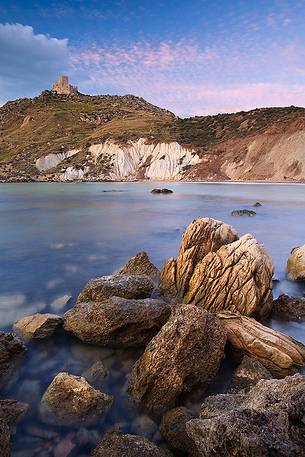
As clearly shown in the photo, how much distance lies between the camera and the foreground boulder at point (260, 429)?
138 inches

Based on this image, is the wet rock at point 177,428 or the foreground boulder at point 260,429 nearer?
the foreground boulder at point 260,429

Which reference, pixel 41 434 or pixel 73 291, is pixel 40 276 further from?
pixel 41 434

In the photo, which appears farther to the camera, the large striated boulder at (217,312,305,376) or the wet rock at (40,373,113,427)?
the large striated boulder at (217,312,305,376)

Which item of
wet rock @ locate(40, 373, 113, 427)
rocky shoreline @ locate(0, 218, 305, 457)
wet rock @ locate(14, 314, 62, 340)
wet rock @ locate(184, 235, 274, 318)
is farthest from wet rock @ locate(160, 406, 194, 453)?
wet rock @ locate(184, 235, 274, 318)

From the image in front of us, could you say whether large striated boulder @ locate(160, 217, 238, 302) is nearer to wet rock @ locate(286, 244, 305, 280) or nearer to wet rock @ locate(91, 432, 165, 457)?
wet rock @ locate(286, 244, 305, 280)

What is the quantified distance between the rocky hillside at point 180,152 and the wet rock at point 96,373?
8241 centimetres

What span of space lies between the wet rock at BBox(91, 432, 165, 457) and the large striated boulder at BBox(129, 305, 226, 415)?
3.61 ft

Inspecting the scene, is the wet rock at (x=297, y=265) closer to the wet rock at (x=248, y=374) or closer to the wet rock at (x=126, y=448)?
the wet rock at (x=248, y=374)

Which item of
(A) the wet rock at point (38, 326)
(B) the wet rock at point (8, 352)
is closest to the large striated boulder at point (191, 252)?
(A) the wet rock at point (38, 326)

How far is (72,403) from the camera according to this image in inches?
225

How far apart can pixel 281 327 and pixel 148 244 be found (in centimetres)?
1046

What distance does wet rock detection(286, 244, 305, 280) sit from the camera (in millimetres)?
12070

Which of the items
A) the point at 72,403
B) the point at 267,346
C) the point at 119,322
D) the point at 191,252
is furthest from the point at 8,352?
the point at 191,252

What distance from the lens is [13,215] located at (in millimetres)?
31438
